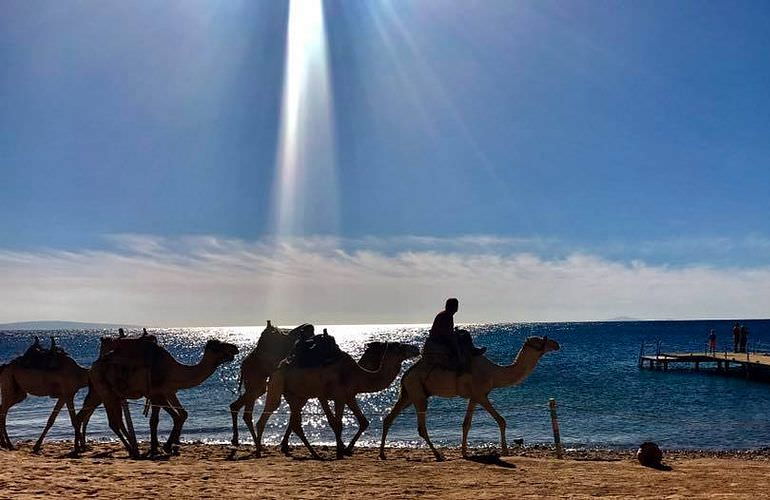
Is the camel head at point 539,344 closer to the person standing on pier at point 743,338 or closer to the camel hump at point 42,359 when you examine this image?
the camel hump at point 42,359

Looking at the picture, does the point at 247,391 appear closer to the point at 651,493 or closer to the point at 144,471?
the point at 144,471

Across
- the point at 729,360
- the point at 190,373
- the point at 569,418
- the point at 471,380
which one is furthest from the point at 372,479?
the point at 729,360

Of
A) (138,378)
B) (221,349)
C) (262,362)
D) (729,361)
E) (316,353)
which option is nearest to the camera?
(138,378)

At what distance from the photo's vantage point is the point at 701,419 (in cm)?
3112

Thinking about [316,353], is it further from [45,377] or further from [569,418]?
[569,418]

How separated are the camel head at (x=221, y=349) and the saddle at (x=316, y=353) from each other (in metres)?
1.59

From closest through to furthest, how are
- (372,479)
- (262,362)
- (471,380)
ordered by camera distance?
(372,479), (471,380), (262,362)

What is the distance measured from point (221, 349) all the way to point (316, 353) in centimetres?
246

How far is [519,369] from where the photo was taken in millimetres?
14695

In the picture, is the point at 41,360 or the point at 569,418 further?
the point at 569,418

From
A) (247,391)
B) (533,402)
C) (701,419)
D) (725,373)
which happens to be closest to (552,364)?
(725,373)

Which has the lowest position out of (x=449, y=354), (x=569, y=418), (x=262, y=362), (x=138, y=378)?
(x=569, y=418)

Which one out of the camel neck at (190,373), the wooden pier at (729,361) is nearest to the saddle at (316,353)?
the camel neck at (190,373)

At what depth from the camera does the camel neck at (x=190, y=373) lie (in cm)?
1515
